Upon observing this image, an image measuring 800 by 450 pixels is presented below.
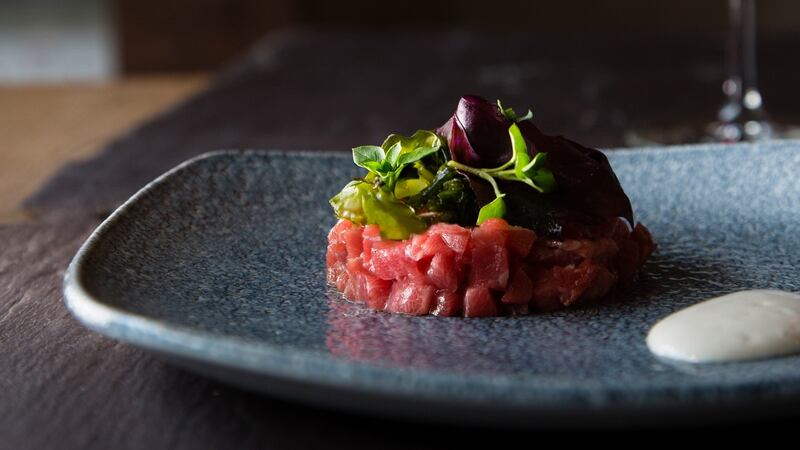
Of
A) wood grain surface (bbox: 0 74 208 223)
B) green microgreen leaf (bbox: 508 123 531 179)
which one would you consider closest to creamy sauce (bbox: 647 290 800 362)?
green microgreen leaf (bbox: 508 123 531 179)

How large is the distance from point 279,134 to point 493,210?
6.74ft

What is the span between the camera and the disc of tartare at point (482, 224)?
1.66 m

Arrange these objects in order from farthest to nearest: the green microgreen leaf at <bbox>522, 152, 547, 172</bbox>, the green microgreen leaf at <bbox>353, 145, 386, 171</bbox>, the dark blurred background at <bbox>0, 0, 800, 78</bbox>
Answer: the dark blurred background at <bbox>0, 0, 800, 78</bbox>
the green microgreen leaf at <bbox>353, 145, 386, 171</bbox>
the green microgreen leaf at <bbox>522, 152, 547, 172</bbox>

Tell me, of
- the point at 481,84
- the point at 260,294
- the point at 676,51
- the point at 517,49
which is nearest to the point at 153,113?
the point at 481,84

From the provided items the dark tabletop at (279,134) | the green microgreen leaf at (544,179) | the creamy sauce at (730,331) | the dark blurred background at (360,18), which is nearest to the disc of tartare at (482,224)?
the green microgreen leaf at (544,179)

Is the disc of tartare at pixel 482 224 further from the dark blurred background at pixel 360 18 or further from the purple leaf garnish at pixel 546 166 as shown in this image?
the dark blurred background at pixel 360 18

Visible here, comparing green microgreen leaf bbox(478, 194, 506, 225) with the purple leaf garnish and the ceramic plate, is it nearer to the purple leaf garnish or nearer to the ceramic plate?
the purple leaf garnish

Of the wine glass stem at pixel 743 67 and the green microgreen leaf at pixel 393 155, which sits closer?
the green microgreen leaf at pixel 393 155

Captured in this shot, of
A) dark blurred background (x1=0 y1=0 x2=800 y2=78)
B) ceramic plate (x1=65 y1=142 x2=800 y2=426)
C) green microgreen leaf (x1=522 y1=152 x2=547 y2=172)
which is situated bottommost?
dark blurred background (x1=0 y1=0 x2=800 y2=78)

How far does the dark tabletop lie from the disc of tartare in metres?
0.35

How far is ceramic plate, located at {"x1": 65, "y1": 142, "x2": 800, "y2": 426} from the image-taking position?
45.4 inches

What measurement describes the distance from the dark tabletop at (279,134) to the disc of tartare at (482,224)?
13.9 inches

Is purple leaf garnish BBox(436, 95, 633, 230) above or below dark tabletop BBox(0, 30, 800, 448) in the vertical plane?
above

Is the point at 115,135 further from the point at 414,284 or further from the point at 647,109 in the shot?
the point at 414,284
